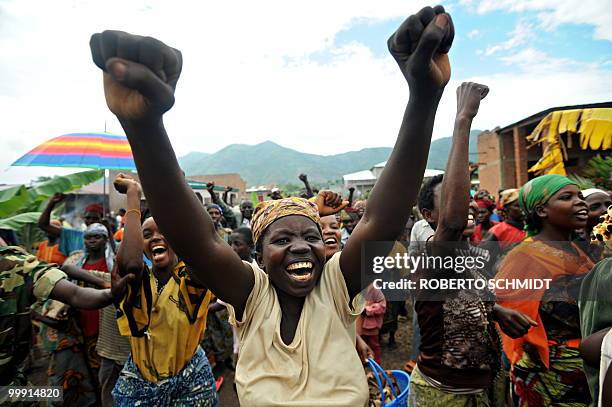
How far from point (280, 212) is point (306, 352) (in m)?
0.54

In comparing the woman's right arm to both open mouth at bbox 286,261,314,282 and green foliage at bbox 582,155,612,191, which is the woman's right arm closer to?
open mouth at bbox 286,261,314,282

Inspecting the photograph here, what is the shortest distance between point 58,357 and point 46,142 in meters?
2.61

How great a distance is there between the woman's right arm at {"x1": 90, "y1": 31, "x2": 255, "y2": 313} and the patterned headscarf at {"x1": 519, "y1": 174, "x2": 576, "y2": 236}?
223cm

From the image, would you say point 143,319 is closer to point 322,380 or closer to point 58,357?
point 322,380

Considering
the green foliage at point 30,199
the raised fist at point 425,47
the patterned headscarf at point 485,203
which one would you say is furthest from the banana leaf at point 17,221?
the patterned headscarf at point 485,203

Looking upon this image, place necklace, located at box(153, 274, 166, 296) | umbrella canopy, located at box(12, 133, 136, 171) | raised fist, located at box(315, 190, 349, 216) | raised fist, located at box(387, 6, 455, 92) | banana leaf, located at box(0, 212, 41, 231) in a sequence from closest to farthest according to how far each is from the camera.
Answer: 1. raised fist, located at box(387, 6, 455, 92)
2. necklace, located at box(153, 274, 166, 296)
3. raised fist, located at box(315, 190, 349, 216)
4. banana leaf, located at box(0, 212, 41, 231)
5. umbrella canopy, located at box(12, 133, 136, 171)

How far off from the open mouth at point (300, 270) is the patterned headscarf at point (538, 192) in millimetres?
2032

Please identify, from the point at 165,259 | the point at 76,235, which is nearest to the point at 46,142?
the point at 76,235

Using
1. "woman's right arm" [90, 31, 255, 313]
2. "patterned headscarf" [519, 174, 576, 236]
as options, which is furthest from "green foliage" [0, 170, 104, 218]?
"patterned headscarf" [519, 174, 576, 236]

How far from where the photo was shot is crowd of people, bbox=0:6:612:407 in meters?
1.13

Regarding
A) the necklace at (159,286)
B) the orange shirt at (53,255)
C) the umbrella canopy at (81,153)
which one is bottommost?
the orange shirt at (53,255)

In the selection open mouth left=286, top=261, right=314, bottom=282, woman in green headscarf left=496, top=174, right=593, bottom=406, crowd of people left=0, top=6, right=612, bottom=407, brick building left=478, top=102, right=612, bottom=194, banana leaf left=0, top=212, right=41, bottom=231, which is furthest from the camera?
brick building left=478, top=102, right=612, bottom=194

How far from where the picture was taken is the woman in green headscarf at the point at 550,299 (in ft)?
7.34

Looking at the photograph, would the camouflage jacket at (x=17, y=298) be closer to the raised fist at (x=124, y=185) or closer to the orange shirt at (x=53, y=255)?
the raised fist at (x=124, y=185)
